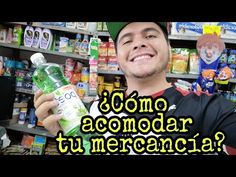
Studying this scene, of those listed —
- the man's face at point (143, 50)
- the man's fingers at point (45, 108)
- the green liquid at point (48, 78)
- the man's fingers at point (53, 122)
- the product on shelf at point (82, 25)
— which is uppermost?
the product on shelf at point (82, 25)

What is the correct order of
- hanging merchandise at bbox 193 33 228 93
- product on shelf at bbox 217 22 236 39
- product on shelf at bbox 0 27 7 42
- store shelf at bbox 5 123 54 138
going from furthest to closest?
product on shelf at bbox 0 27 7 42
store shelf at bbox 5 123 54 138
product on shelf at bbox 217 22 236 39
hanging merchandise at bbox 193 33 228 93

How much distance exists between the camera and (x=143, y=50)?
940mm

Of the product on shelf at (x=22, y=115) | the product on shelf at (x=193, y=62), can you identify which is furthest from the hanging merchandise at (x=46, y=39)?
the product on shelf at (x=193, y=62)

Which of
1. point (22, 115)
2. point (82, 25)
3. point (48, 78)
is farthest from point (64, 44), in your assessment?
point (48, 78)

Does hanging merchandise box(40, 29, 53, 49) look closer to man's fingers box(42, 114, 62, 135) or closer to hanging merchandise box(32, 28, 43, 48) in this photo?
hanging merchandise box(32, 28, 43, 48)

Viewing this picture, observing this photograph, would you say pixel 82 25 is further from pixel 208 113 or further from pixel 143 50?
pixel 208 113

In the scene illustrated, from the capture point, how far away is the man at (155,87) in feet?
2.88

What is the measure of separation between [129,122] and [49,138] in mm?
1788

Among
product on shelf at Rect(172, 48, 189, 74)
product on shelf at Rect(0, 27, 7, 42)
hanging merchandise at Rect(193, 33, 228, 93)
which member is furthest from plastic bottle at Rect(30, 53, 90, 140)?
product on shelf at Rect(0, 27, 7, 42)

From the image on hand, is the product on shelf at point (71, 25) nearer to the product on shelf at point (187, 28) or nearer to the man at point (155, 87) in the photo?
the product on shelf at point (187, 28)

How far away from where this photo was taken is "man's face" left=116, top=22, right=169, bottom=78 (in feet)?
3.05

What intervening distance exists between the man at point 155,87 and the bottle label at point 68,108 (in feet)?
0.09

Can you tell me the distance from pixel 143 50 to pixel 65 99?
325 mm
